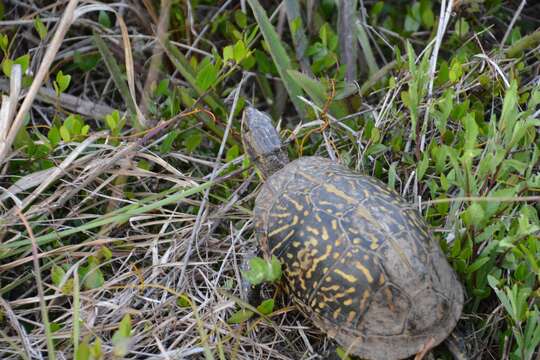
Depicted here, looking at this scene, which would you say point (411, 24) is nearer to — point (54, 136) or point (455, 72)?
point (455, 72)

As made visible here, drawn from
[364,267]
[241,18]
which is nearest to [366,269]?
[364,267]

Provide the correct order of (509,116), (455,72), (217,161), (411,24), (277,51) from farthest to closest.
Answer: (411,24) < (277,51) < (217,161) < (455,72) < (509,116)

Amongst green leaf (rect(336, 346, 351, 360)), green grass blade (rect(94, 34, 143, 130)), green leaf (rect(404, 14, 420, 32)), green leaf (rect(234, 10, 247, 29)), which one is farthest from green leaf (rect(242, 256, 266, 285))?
green leaf (rect(404, 14, 420, 32))

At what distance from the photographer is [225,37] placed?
334cm

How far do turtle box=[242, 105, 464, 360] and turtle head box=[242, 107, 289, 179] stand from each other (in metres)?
0.34

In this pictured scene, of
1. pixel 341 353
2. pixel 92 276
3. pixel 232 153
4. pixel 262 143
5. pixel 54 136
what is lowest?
pixel 341 353

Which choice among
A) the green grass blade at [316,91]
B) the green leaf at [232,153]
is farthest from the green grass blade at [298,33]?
the green leaf at [232,153]

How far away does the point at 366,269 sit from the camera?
2010 mm

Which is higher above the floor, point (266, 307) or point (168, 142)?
point (168, 142)

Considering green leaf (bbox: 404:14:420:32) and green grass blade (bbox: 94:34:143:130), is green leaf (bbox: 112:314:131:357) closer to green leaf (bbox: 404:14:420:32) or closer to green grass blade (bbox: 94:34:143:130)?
green grass blade (bbox: 94:34:143:130)

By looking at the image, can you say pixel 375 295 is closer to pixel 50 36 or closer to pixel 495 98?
pixel 495 98

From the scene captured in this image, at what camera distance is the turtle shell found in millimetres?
2002

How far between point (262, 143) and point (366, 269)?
0.75 meters

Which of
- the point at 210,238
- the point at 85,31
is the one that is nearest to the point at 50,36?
the point at 85,31
